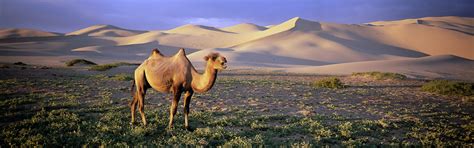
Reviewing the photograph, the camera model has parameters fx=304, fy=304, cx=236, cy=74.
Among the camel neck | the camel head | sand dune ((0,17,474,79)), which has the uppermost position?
sand dune ((0,17,474,79))

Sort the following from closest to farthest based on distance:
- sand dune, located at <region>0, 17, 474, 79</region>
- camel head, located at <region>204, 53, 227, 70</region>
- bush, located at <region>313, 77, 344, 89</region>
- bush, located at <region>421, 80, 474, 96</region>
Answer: camel head, located at <region>204, 53, 227, 70</region>
bush, located at <region>421, 80, 474, 96</region>
bush, located at <region>313, 77, 344, 89</region>
sand dune, located at <region>0, 17, 474, 79</region>

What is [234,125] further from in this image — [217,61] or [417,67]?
[417,67]

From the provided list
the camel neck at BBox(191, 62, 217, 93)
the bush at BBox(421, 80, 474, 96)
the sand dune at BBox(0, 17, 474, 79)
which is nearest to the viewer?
the camel neck at BBox(191, 62, 217, 93)

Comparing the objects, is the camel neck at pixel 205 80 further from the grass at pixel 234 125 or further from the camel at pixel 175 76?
the grass at pixel 234 125

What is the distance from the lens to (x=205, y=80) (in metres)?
7.14

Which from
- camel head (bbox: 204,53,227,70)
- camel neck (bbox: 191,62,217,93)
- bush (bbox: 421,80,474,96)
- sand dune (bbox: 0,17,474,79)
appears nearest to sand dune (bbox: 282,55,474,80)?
sand dune (bbox: 0,17,474,79)

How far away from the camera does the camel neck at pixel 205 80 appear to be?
7.02m

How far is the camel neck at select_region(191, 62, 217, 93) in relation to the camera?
277 inches

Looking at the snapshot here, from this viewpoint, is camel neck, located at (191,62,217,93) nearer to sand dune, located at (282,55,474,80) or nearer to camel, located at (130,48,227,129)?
camel, located at (130,48,227,129)

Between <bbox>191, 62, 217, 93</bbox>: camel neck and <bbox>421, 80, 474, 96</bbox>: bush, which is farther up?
<bbox>191, 62, 217, 93</bbox>: camel neck

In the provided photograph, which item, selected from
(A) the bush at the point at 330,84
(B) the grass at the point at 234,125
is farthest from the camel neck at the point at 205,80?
(A) the bush at the point at 330,84

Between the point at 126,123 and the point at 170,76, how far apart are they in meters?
2.18

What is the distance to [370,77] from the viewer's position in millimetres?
28141

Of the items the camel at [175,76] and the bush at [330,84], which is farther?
the bush at [330,84]
